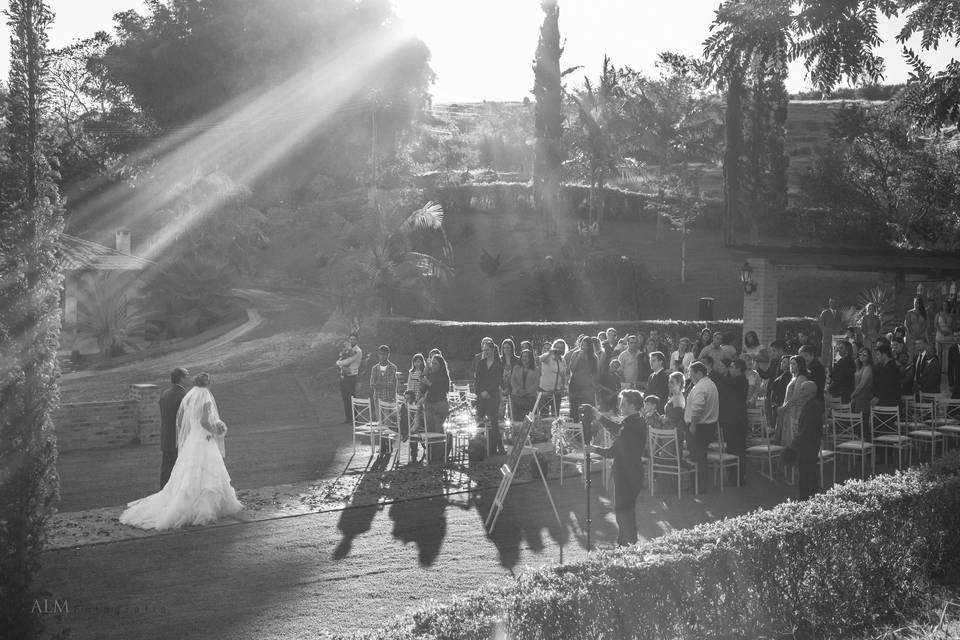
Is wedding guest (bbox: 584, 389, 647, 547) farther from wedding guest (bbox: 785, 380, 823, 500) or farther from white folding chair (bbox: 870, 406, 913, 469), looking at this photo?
white folding chair (bbox: 870, 406, 913, 469)

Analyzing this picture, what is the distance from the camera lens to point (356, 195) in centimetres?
4016

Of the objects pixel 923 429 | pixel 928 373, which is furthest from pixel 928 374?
pixel 923 429

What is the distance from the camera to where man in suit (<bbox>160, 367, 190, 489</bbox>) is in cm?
1136

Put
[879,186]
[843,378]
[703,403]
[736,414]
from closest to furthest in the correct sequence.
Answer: [703,403]
[736,414]
[843,378]
[879,186]

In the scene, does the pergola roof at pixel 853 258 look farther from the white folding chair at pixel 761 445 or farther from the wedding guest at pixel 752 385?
the white folding chair at pixel 761 445

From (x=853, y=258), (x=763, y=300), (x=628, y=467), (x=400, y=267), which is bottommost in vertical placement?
(x=628, y=467)

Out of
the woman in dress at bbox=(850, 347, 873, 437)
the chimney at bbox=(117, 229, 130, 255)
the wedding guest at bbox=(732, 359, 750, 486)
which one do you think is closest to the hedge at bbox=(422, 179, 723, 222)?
the chimney at bbox=(117, 229, 130, 255)

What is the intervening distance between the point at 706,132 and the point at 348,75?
672 inches

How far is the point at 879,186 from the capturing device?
39969 mm

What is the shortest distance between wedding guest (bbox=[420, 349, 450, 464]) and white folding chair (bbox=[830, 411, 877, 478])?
560 cm

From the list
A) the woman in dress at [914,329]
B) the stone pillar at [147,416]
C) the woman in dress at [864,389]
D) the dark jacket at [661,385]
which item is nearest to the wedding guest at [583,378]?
the dark jacket at [661,385]

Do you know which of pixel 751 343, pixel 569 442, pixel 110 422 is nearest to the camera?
pixel 569 442

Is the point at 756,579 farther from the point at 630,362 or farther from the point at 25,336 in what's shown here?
the point at 630,362

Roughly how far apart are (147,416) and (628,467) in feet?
36.4
